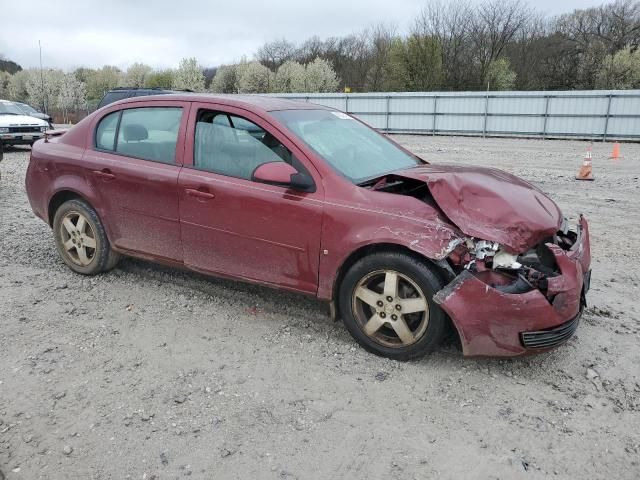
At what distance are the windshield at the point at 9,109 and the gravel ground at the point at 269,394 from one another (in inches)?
596

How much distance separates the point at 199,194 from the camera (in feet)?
13.6

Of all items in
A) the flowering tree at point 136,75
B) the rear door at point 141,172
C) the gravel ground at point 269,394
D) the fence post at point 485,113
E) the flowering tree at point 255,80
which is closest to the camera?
the gravel ground at point 269,394

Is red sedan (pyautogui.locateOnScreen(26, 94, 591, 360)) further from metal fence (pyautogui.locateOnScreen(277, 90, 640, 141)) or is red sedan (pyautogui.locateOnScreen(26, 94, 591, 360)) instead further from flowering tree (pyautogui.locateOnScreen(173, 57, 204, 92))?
flowering tree (pyautogui.locateOnScreen(173, 57, 204, 92))

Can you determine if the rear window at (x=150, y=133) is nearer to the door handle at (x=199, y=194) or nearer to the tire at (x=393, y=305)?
the door handle at (x=199, y=194)

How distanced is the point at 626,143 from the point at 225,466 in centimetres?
2413

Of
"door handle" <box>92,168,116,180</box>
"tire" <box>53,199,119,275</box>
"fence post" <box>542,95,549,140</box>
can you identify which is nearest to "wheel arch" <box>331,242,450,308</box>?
"door handle" <box>92,168,116,180</box>

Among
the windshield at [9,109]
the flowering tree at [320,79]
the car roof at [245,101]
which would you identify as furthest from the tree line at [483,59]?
the car roof at [245,101]

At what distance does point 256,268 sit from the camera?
4.03 metres

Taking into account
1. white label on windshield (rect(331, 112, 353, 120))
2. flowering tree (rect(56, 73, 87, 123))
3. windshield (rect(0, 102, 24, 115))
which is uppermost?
flowering tree (rect(56, 73, 87, 123))

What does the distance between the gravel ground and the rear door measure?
526mm

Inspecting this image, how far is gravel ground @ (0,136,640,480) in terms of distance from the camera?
2717 mm

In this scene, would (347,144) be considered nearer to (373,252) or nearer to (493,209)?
(373,252)

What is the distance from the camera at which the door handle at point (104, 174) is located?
464 cm

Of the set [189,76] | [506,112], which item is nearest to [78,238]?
[506,112]
